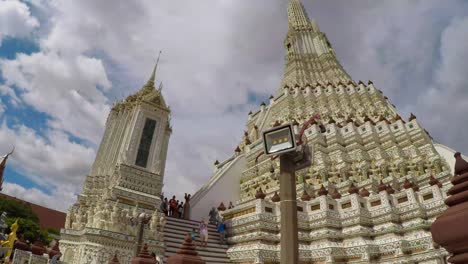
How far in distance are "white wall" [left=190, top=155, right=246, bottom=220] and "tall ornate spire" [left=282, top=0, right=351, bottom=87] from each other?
13.8 metres

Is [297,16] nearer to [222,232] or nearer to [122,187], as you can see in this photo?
[222,232]

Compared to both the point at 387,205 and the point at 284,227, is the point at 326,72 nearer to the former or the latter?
the point at 387,205

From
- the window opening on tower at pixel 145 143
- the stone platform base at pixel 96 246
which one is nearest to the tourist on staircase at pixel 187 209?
the window opening on tower at pixel 145 143

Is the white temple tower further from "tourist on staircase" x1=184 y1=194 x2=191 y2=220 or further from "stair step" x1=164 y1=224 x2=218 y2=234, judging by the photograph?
"tourist on staircase" x1=184 y1=194 x2=191 y2=220

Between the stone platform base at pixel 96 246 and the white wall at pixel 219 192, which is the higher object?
the white wall at pixel 219 192

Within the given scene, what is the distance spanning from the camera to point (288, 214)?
4289 millimetres

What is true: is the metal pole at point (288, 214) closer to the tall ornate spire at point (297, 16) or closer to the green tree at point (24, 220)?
the green tree at point (24, 220)

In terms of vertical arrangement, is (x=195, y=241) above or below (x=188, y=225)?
below

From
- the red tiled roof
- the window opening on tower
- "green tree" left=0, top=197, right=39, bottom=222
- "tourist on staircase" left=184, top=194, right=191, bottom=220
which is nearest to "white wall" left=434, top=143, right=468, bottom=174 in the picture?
"tourist on staircase" left=184, top=194, right=191, bottom=220

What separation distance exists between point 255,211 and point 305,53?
28.5 metres

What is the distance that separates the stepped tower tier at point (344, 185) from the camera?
42.5 feet

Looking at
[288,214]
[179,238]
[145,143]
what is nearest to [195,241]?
[179,238]

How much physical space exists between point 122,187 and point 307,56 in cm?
2928

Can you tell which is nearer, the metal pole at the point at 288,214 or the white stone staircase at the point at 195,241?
the metal pole at the point at 288,214
